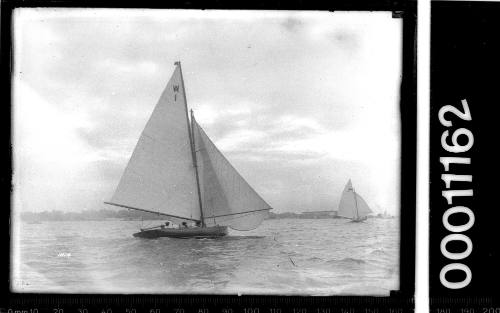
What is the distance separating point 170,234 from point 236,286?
705 mm

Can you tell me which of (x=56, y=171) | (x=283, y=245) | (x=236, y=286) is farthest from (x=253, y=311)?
(x=56, y=171)

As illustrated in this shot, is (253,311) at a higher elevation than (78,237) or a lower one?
lower

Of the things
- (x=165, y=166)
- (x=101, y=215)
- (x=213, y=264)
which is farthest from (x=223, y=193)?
(x=101, y=215)

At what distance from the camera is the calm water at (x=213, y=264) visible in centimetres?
332

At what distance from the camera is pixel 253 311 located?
10.6ft

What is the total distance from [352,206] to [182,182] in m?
1.20

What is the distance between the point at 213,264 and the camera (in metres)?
3.41

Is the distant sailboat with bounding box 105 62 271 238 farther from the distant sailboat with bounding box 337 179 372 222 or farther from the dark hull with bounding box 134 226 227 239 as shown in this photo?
the distant sailboat with bounding box 337 179 372 222

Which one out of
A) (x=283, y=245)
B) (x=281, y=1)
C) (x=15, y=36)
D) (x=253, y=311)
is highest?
(x=281, y=1)

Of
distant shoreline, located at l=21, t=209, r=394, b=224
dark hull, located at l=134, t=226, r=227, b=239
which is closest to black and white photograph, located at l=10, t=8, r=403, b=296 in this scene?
distant shoreline, located at l=21, t=209, r=394, b=224

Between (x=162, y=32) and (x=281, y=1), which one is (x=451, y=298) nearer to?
(x=281, y=1)

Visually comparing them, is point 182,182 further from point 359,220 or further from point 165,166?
point 359,220

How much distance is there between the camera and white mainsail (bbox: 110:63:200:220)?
3479 millimetres

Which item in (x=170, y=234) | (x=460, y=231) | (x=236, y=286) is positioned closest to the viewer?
(x=460, y=231)
